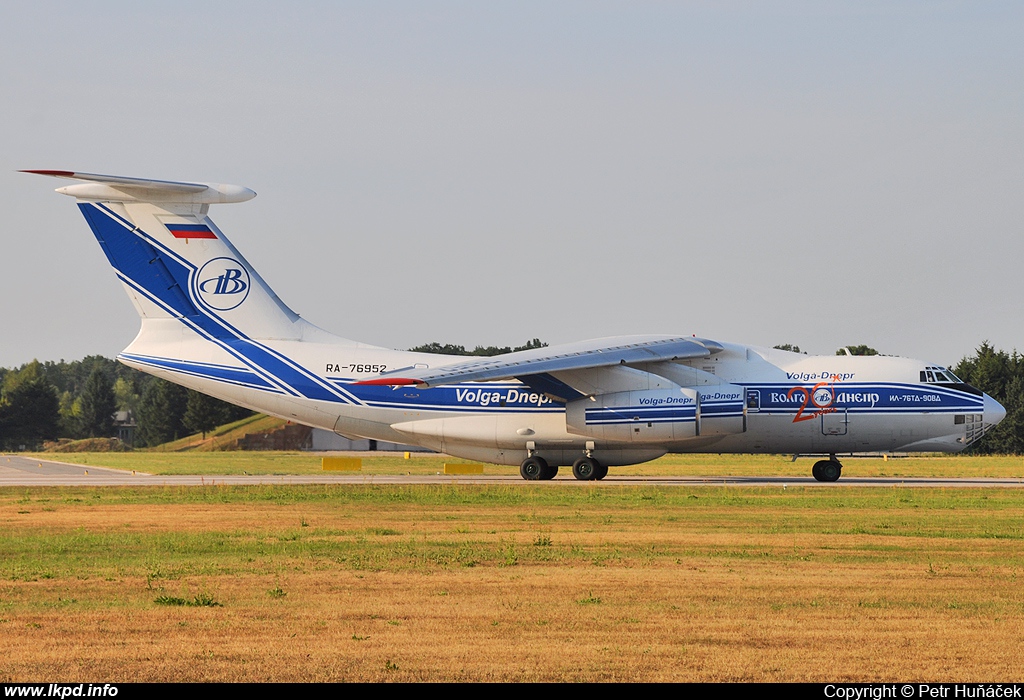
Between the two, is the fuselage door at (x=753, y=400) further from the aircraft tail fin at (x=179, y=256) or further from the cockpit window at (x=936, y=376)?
the aircraft tail fin at (x=179, y=256)

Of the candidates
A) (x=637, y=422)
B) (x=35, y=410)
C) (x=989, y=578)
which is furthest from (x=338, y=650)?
(x=35, y=410)

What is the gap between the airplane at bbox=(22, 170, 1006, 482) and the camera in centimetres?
2692

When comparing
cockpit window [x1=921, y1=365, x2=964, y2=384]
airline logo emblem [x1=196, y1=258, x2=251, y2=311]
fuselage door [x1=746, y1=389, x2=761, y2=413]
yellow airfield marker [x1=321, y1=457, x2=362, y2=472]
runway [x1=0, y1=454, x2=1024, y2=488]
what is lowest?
runway [x1=0, y1=454, x2=1024, y2=488]

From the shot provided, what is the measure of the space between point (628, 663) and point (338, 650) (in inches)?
80.2

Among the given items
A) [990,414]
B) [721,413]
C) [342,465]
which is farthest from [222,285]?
[990,414]

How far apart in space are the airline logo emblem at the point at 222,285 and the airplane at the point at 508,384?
4 centimetres

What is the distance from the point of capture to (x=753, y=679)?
23.7ft

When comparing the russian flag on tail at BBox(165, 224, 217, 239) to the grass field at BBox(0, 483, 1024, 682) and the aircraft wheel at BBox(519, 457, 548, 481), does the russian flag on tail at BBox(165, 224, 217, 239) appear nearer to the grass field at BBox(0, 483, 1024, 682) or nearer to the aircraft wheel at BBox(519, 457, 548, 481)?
the aircraft wheel at BBox(519, 457, 548, 481)

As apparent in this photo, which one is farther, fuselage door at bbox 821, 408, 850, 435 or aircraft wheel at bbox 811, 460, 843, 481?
aircraft wheel at bbox 811, 460, 843, 481

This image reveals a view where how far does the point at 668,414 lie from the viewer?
26375mm

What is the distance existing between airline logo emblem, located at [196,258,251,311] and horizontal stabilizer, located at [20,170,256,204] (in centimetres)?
159

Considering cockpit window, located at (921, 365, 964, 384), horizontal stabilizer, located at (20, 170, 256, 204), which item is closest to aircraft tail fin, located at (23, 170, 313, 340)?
horizontal stabilizer, located at (20, 170, 256, 204)

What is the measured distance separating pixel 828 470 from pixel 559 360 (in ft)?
24.3

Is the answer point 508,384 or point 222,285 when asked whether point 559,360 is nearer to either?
point 508,384
